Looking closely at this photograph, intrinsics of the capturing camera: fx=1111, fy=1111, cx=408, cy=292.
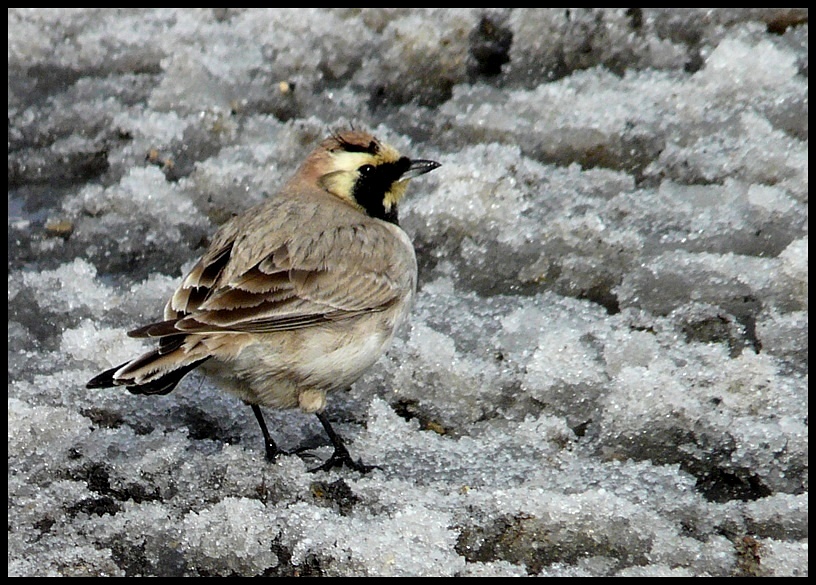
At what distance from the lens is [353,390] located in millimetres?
5328

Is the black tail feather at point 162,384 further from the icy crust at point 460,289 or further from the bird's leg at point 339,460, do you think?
the bird's leg at point 339,460

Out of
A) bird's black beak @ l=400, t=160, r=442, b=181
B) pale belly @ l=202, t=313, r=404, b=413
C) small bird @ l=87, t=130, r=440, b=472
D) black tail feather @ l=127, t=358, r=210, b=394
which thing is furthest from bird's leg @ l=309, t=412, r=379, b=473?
bird's black beak @ l=400, t=160, r=442, b=181

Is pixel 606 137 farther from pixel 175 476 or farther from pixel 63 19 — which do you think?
pixel 63 19

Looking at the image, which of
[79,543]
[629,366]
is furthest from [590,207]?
[79,543]

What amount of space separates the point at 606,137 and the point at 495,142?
69cm

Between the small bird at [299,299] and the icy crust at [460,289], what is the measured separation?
15.6 inches

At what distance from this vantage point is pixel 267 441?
4.81 metres

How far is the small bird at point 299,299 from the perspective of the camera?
4.31 meters

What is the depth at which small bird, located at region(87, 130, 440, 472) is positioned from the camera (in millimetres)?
4309

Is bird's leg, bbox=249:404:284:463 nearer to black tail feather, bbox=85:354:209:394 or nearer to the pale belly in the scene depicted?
the pale belly

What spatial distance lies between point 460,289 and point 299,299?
5.10 ft

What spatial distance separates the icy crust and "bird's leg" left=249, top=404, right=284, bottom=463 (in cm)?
9

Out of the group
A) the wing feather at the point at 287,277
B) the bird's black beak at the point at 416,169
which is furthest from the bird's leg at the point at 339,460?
the bird's black beak at the point at 416,169

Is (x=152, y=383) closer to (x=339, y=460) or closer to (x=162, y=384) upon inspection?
(x=162, y=384)
